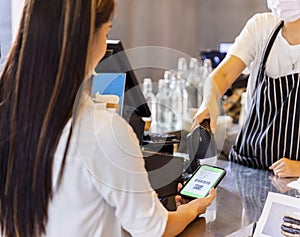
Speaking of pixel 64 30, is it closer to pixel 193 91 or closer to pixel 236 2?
pixel 193 91

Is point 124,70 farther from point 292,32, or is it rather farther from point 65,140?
point 292,32

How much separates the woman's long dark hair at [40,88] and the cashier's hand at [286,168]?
775 millimetres

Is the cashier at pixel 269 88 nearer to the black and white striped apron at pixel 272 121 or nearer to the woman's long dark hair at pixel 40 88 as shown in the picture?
the black and white striped apron at pixel 272 121

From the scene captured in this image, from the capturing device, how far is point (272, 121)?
142 cm

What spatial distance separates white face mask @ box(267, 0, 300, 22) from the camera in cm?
139

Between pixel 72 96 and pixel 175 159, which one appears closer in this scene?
pixel 72 96

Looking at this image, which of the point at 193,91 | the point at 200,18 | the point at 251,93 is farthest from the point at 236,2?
the point at 251,93

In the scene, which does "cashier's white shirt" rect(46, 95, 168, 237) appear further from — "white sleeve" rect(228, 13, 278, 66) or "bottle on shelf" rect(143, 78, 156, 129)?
"bottle on shelf" rect(143, 78, 156, 129)

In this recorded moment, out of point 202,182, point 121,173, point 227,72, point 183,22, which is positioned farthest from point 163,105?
point 183,22

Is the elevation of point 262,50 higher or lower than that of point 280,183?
higher

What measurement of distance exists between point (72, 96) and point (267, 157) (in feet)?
2.73

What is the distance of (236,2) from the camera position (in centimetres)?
468

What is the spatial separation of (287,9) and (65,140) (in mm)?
910

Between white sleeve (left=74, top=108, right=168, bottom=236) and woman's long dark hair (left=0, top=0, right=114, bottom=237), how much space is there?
6cm
